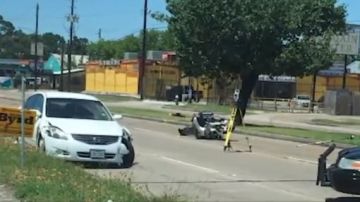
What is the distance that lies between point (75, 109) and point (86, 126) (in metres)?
1.27

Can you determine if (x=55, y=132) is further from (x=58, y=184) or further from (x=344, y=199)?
(x=344, y=199)

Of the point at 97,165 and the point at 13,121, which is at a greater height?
the point at 13,121

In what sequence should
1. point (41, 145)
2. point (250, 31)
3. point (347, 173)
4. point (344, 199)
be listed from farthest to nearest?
point (250, 31) → point (41, 145) → point (344, 199) → point (347, 173)

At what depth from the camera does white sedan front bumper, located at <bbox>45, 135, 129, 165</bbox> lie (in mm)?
15031

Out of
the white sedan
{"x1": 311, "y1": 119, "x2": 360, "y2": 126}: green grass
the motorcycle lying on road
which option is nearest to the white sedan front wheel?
the white sedan

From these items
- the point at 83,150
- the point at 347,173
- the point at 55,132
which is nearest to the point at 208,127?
the point at 55,132

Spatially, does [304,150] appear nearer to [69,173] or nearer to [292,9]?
[292,9]

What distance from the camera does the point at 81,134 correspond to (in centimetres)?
1514

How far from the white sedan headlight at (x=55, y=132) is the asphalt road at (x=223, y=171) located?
46.3 inches

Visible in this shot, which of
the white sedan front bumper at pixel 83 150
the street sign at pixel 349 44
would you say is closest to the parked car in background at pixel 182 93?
the street sign at pixel 349 44

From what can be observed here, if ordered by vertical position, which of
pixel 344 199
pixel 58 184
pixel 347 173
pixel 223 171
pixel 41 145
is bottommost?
pixel 223 171

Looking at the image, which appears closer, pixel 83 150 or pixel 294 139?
pixel 83 150

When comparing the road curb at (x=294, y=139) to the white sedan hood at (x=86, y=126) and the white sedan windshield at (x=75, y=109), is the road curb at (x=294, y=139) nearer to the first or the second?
the white sedan windshield at (x=75, y=109)

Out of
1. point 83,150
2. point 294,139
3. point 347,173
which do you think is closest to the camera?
point 347,173
